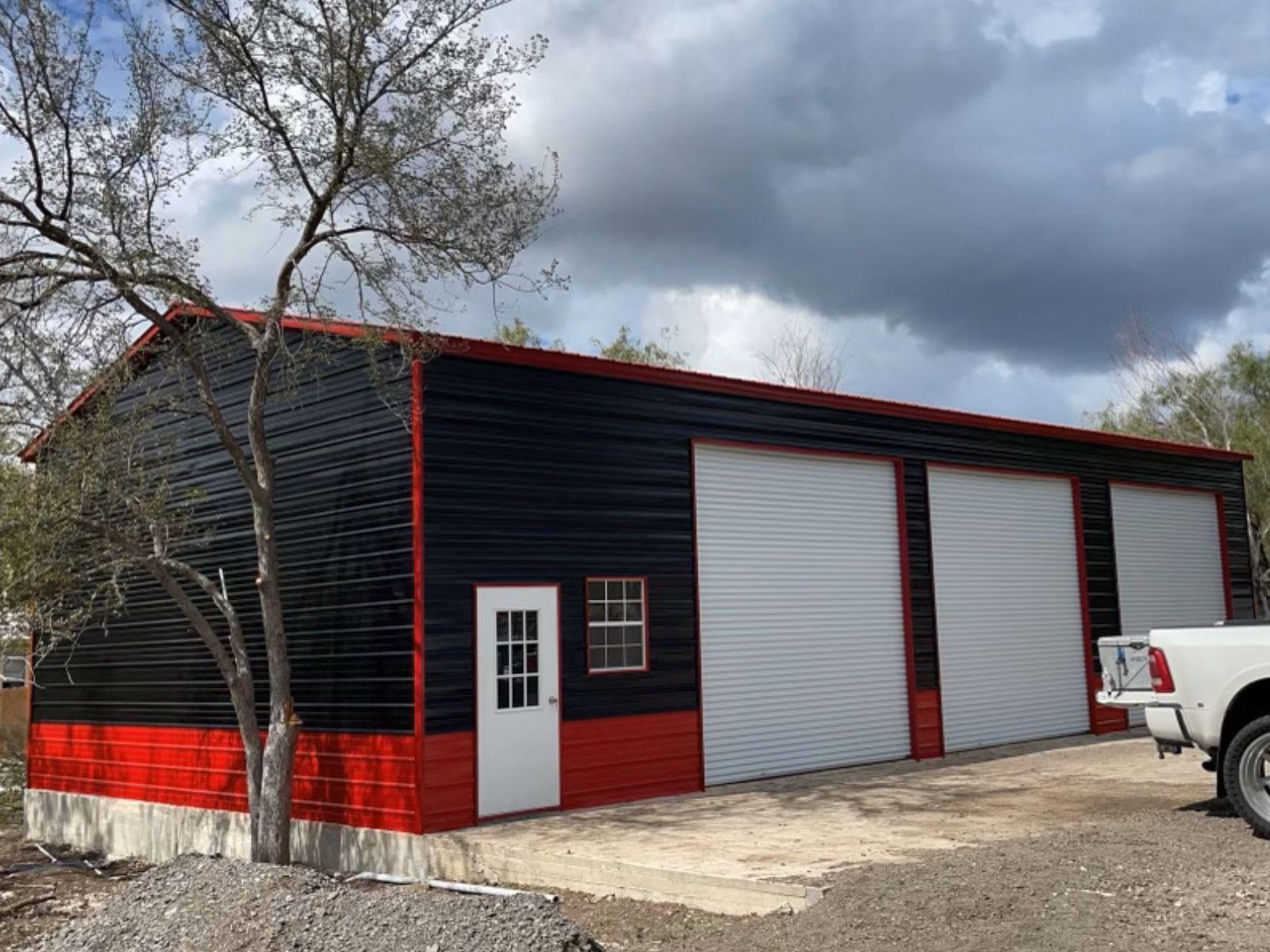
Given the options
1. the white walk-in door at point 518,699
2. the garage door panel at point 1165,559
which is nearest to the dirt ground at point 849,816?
the white walk-in door at point 518,699

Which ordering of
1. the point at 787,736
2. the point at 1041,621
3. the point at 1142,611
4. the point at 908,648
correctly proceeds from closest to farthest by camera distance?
the point at 787,736 → the point at 908,648 → the point at 1041,621 → the point at 1142,611

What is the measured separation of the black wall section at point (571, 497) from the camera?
10.8 meters

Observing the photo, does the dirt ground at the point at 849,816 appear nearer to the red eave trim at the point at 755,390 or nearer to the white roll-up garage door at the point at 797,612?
the white roll-up garage door at the point at 797,612

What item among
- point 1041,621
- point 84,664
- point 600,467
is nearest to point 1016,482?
point 1041,621

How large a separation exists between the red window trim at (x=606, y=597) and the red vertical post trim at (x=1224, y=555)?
12.2 metres

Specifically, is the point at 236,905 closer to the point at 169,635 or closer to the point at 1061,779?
the point at 169,635

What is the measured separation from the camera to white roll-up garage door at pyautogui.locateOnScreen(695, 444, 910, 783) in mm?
13008

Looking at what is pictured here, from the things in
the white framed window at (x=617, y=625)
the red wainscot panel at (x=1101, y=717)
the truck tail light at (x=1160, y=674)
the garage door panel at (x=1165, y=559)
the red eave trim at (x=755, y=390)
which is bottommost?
the red wainscot panel at (x=1101, y=717)

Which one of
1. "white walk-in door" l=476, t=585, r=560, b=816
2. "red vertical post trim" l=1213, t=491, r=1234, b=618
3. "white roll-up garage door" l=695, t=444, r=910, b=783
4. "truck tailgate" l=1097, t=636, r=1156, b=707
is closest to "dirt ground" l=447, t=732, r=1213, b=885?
"white walk-in door" l=476, t=585, r=560, b=816

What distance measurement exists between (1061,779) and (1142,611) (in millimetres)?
6685

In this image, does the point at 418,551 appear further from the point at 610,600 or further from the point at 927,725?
the point at 927,725

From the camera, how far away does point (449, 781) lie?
1048 centimetres

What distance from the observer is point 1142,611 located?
1822cm

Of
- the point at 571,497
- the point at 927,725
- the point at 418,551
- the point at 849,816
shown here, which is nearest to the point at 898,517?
the point at 927,725
